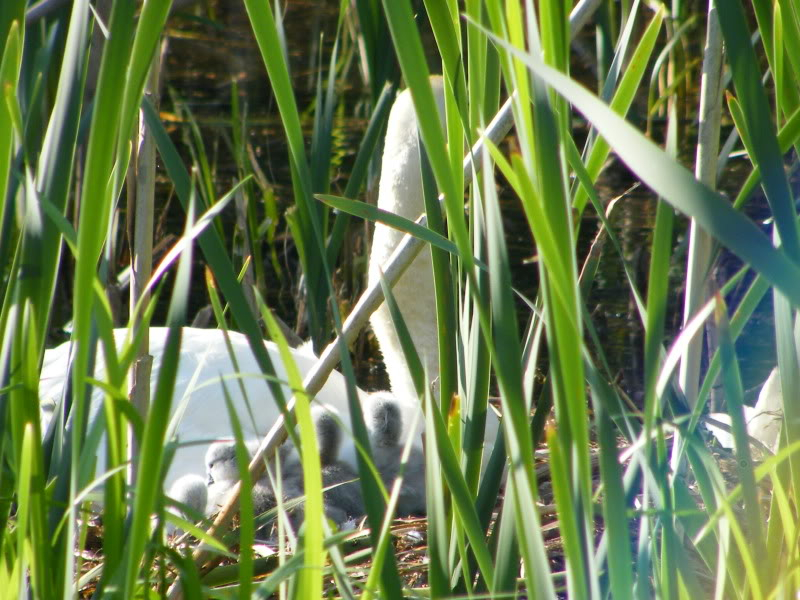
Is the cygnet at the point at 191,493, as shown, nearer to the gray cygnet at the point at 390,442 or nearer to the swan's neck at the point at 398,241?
the gray cygnet at the point at 390,442

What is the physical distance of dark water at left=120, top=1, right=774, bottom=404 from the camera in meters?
3.41

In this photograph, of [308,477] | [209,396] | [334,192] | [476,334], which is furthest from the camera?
[334,192]

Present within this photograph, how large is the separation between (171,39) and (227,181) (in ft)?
11.7

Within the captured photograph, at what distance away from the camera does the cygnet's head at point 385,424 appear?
209 centimetres

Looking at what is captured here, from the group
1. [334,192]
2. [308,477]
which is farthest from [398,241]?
[334,192]

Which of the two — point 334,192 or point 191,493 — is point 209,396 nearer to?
point 191,493

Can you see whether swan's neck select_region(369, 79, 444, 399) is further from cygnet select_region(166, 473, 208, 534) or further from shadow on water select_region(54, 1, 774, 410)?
cygnet select_region(166, 473, 208, 534)

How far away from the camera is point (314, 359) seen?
81.4 inches

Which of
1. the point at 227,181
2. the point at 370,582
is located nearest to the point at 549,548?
the point at 370,582

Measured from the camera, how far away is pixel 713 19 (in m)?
1.32

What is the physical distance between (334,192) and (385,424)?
7.43 feet

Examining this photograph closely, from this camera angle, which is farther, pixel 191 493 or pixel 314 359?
pixel 314 359

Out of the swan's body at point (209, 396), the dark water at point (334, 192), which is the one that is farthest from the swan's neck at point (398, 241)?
the dark water at point (334, 192)

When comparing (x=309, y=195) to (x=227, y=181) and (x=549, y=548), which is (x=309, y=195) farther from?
(x=227, y=181)
